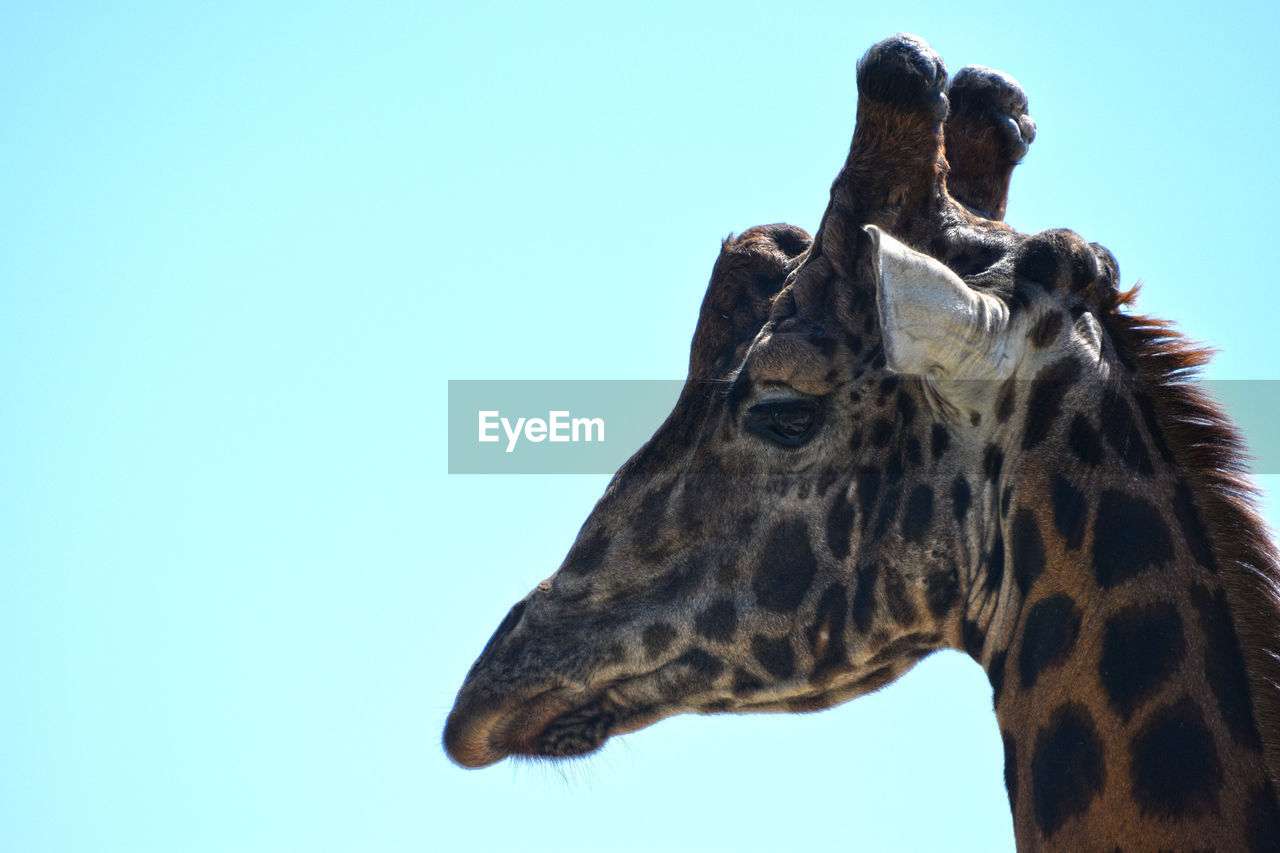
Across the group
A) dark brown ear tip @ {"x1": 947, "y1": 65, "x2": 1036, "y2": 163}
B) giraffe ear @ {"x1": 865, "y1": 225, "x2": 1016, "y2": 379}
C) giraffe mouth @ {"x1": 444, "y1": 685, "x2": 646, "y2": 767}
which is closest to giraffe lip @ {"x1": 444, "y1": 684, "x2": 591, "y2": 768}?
giraffe mouth @ {"x1": 444, "y1": 685, "x2": 646, "y2": 767}

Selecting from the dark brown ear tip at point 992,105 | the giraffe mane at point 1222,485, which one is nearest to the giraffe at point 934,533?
the giraffe mane at point 1222,485

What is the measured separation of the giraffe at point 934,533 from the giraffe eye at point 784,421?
11mm

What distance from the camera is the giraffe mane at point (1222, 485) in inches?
170

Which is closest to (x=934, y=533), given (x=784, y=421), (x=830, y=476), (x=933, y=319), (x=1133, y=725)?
(x=830, y=476)

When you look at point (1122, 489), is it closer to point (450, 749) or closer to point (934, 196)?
point (934, 196)

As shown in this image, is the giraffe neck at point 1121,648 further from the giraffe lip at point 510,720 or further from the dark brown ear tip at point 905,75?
the giraffe lip at point 510,720

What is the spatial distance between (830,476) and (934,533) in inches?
18.4

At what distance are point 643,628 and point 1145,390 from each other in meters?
2.19

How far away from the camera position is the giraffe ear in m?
4.46

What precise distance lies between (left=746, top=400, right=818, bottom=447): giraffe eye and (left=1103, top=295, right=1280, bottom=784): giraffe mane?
1192mm

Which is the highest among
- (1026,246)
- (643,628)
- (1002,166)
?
(1002,166)

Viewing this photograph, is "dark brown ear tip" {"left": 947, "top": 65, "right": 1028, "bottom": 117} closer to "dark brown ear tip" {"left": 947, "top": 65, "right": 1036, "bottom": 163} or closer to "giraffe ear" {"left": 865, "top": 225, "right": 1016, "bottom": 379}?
"dark brown ear tip" {"left": 947, "top": 65, "right": 1036, "bottom": 163}

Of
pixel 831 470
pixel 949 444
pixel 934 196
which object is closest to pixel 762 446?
pixel 831 470

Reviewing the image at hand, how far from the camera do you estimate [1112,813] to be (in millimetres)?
4363
